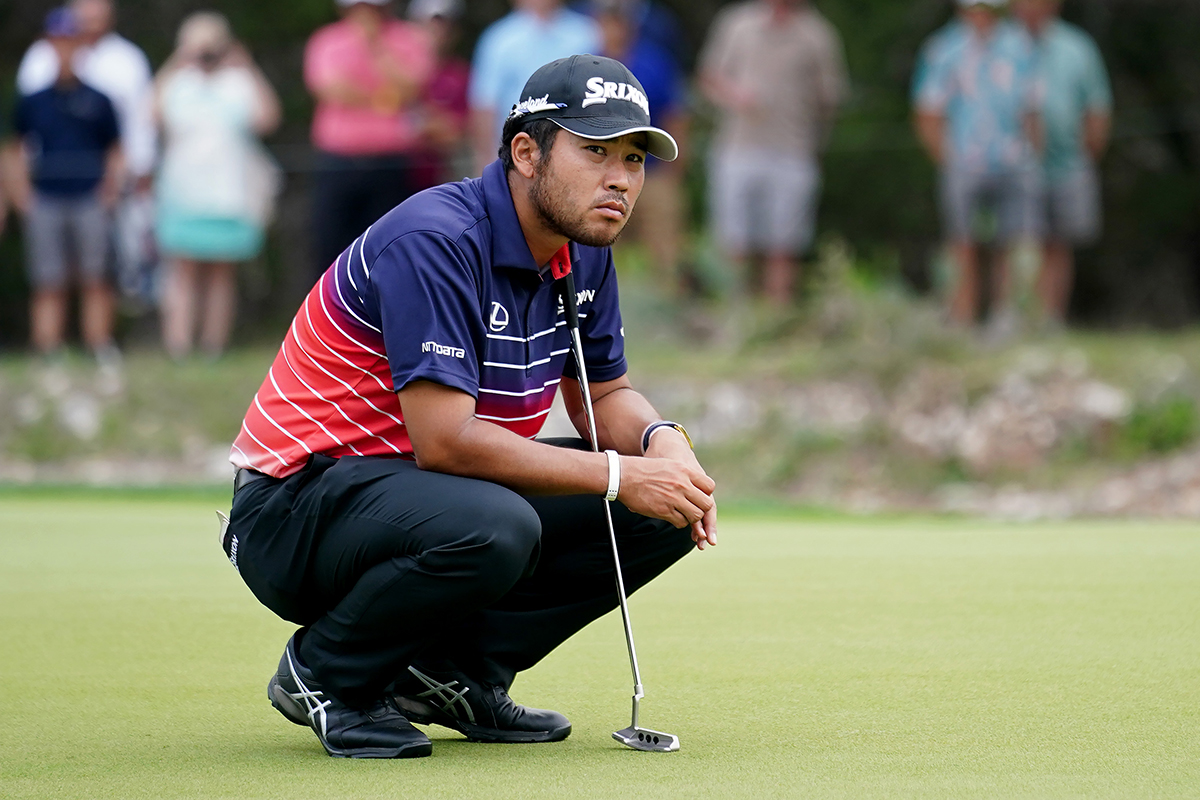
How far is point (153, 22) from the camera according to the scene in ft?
57.8

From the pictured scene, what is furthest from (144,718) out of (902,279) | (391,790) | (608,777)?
(902,279)

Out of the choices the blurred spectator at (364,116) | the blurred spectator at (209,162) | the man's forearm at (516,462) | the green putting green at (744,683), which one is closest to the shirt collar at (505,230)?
the man's forearm at (516,462)

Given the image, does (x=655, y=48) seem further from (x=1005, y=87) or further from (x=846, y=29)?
(x=846, y=29)

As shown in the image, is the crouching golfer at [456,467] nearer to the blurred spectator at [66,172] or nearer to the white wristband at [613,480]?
the white wristband at [613,480]

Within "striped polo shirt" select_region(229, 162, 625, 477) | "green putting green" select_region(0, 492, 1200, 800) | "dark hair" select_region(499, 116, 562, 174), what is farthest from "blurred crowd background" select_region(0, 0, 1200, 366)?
"striped polo shirt" select_region(229, 162, 625, 477)

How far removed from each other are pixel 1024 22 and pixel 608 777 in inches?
322

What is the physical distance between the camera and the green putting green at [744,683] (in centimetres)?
339

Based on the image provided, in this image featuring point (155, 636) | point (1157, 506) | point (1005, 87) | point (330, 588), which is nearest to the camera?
point (330, 588)

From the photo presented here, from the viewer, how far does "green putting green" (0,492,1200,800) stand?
11.1ft

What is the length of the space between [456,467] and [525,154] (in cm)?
74

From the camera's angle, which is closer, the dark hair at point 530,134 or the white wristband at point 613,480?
the white wristband at point 613,480

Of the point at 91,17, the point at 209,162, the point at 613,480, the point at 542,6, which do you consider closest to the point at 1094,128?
the point at 542,6

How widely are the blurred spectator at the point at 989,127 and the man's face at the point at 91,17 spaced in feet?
17.7

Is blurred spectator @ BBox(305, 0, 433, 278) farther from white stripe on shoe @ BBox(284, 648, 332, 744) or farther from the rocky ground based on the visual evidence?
white stripe on shoe @ BBox(284, 648, 332, 744)
